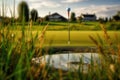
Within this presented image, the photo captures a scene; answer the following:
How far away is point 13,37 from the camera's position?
8.98ft

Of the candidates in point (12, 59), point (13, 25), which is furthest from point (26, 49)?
point (13, 25)

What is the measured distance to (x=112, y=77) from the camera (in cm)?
176

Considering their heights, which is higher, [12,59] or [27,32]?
[27,32]

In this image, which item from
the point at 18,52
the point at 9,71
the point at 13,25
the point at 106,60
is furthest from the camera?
the point at 13,25

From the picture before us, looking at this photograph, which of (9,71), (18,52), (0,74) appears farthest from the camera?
(18,52)

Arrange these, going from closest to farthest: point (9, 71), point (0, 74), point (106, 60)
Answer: point (0, 74), point (106, 60), point (9, 71)

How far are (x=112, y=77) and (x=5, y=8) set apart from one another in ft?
4.29

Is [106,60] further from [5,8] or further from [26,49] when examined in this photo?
[5,8]

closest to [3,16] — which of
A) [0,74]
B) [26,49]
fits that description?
[26,49]

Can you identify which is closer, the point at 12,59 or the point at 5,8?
the point at 12,59

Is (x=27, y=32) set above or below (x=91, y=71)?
above

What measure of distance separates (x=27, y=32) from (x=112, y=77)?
3.97ft

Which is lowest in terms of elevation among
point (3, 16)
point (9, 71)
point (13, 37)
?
point (9, 71)

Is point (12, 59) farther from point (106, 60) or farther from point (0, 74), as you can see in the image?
point (106, 60)
